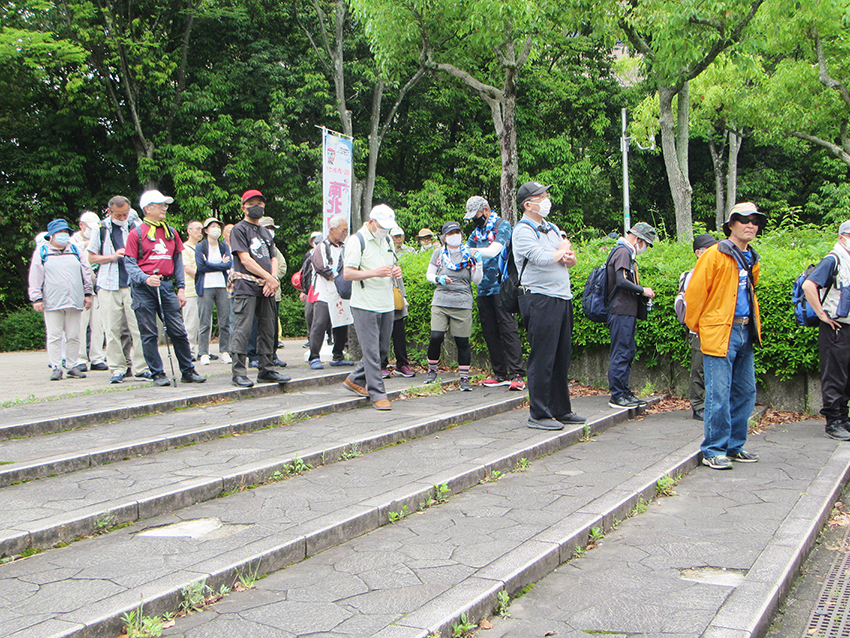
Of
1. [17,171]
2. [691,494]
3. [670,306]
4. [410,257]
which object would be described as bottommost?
[691,494]

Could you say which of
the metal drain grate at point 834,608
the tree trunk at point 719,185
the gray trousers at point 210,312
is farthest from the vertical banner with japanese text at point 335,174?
the tree trunk at point 719,185

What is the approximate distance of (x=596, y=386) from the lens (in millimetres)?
9398

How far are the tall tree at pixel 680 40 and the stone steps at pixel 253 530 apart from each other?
25.7 ft

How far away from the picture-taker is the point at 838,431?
6.83 meters

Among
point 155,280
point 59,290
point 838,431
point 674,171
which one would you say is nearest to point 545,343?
point 838,431

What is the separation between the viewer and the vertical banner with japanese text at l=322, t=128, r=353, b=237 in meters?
10.9

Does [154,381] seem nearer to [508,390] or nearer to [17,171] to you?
[508,390]

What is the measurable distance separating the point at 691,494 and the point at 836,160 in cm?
2933

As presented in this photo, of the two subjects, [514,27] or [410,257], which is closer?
[410,257]

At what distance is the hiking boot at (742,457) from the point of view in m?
5.96

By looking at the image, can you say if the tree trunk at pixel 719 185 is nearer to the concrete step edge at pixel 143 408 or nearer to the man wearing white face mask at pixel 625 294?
the man wearing white face mask at pixel 625 294

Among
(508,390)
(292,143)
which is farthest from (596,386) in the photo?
(292,143)

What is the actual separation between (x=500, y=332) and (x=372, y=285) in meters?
2.01

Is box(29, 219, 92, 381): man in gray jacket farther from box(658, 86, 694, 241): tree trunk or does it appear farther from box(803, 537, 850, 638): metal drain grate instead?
box(658, 86, 694, 241): tree trunk
